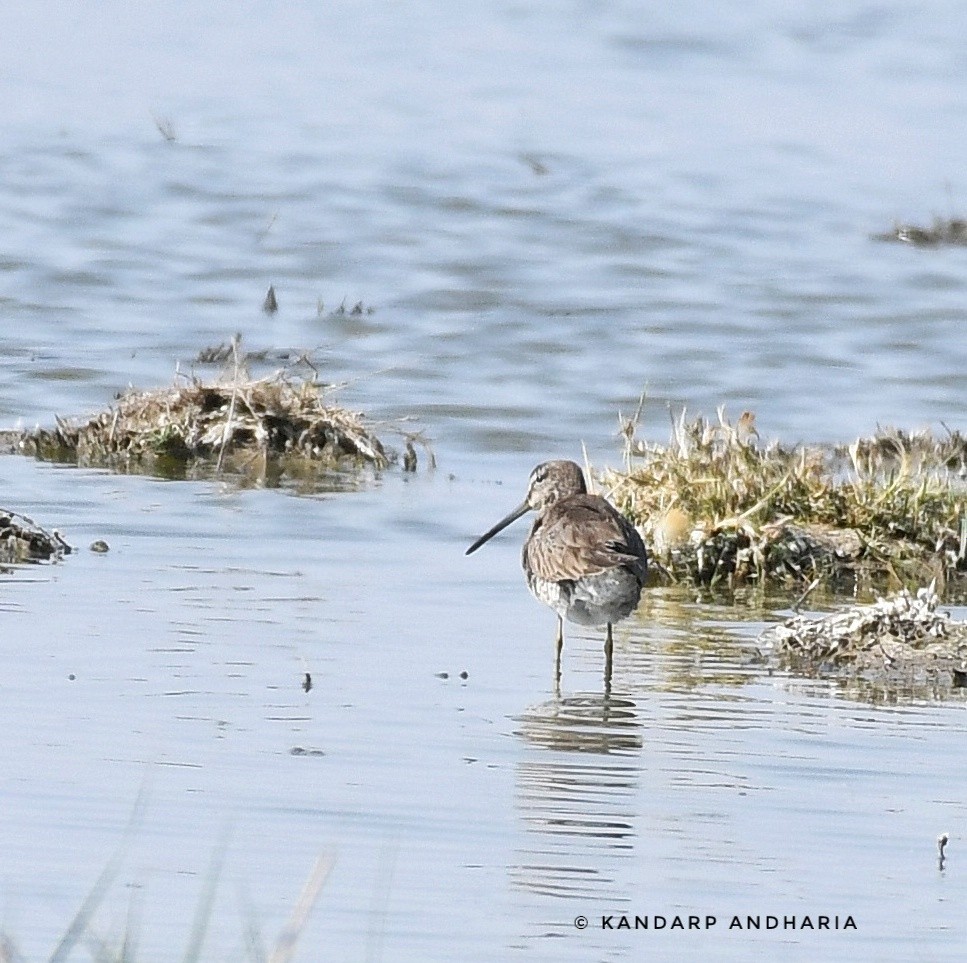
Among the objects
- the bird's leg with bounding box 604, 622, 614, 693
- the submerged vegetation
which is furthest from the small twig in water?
the submerged vegetation

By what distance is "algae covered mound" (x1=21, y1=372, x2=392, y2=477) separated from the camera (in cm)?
1498

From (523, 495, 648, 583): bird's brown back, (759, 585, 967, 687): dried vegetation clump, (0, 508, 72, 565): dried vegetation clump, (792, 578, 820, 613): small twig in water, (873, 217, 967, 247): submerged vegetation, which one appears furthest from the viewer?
(873, 217, 967, 247): submerged vegetation

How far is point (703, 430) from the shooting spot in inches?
530

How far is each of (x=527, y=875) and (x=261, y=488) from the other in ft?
24.6

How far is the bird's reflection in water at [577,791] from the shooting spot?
705 centimetres

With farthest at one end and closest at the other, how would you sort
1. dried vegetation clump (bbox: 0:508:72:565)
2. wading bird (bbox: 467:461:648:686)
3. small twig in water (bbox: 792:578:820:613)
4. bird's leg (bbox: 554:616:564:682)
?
1. dried vegetation clump (bbox: 0:508:72:565)
2. small twig in water (bbox: 792:578:820:613)
3. wading bird (bbox: 467:461:648:686)
4. bird's leg (bbox: 554:616:564:682)

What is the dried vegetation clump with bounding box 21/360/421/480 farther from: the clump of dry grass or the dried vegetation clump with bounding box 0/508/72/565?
the dried vegetation clump with bounding box 0/508/72/565

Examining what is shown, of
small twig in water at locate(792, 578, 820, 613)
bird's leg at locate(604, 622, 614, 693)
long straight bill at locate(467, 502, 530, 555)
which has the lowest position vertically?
bird's leg at locate(604, 622, 614, 693)

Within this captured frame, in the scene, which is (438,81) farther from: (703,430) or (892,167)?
(703,430)

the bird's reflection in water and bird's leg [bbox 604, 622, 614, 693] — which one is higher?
bird's leg [bbox 604, 622, 614, 693]

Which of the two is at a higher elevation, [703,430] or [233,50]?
[233,50]

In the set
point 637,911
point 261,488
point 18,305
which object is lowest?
point 637,911

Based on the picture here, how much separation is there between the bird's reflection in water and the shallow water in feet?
0.07

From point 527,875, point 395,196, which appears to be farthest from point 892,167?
point 527,875
